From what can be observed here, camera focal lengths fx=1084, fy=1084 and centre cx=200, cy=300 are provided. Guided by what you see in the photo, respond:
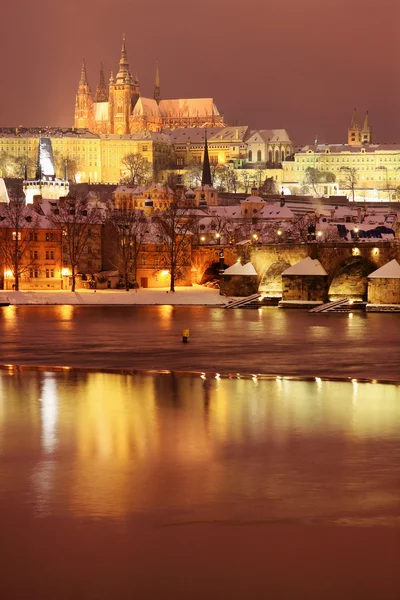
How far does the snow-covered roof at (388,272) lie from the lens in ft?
159

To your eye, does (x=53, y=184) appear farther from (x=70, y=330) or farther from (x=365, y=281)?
(x=70, y=330)

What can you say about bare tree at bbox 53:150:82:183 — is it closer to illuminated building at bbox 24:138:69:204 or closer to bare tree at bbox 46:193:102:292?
illuminated building at bbox 24:138:69:204

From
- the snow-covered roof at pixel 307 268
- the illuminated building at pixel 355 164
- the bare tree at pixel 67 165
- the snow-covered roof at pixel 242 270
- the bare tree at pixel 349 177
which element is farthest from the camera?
the illuminated building at pixel 355 164

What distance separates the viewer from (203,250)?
220 ft

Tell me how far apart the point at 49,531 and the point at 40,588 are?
5.44 feet

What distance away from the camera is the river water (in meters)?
12.0

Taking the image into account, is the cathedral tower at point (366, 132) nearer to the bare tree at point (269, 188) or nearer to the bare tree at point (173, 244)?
the bare tree at point (269, 188)

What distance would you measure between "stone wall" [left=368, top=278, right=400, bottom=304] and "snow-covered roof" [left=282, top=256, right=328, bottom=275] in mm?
3869

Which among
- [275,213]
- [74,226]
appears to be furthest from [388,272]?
[275,213]

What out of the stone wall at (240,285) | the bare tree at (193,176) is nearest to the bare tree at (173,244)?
the stone wall at (240,285)

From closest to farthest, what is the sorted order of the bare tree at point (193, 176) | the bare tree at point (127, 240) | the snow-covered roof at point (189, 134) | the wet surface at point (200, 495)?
the wet surface at point (200, 495) → the bare tree at point (127, 240) → the bare tree at point (193, 176) → the snow-covered roof at point (189, 134)

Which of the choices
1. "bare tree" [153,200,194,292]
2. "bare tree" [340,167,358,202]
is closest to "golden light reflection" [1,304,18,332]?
"bare tree" [153,200,194,292]

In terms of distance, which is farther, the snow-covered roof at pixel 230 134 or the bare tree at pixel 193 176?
the snow-covered roof at pixel 230 134

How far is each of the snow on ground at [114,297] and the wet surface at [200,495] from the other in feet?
101
